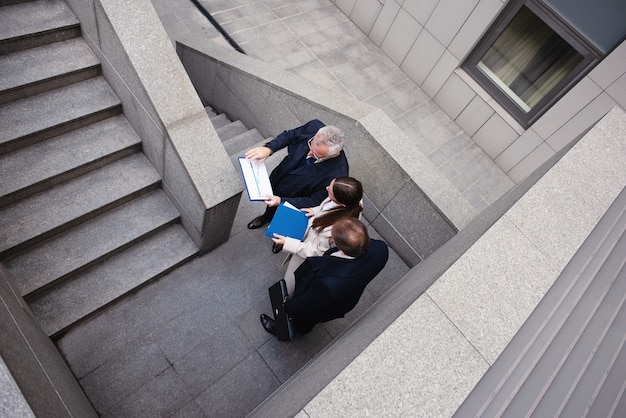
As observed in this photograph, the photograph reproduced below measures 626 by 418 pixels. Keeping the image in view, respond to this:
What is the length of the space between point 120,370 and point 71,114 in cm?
268

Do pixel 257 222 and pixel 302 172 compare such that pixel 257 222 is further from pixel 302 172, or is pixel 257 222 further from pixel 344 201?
pixel 344 201

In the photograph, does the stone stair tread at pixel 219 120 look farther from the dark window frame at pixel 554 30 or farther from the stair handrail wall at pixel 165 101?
the dark window frame at pixel 554 30

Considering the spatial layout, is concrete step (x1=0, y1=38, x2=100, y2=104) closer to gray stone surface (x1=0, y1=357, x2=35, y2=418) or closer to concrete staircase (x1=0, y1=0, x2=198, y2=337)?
concrete staircase (x1=0, y1=0, x2=198, y2=337)

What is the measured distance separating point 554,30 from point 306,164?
6142 mm

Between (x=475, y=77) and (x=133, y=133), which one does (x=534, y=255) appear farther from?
(x=475, y=77)

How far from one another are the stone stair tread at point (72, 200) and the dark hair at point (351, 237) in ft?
8.16

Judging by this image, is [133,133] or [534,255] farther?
[133,133]

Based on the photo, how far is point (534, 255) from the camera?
10.3 ft

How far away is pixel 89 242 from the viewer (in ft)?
13.5

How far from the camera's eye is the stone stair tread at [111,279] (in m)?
3.86

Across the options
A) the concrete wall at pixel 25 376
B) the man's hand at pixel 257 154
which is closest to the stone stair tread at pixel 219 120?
the man's hand at pixel 257 154

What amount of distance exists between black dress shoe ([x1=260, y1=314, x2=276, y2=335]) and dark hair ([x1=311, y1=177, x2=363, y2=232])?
1369 mm

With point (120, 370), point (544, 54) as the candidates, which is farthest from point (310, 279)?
point (544, 54)

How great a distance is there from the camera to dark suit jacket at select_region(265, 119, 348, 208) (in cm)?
408
